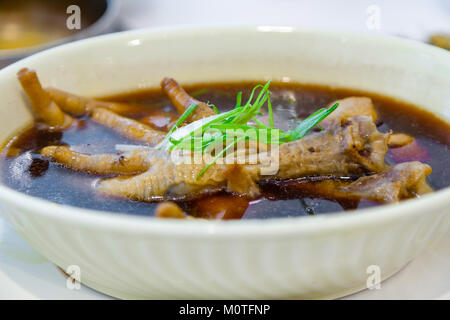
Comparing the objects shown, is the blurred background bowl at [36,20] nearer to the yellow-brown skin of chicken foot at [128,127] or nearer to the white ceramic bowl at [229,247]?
the yellow-brown skin of chicken foot at [128,127]

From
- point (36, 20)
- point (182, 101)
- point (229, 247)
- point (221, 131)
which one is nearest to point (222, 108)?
point (182, 101)

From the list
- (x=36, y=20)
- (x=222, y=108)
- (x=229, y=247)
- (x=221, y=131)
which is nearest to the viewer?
(x=229, y=247)

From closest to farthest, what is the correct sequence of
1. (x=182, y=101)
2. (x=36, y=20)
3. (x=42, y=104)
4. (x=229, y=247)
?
(x=229, y=247)
(x=42, y=104)
(x=182, y=101)
(x=36, y=20)

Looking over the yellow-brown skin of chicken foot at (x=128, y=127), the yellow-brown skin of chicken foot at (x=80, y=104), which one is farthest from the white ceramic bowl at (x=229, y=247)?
the yellow-brown skin of chicken foot at (x=80, y=104)

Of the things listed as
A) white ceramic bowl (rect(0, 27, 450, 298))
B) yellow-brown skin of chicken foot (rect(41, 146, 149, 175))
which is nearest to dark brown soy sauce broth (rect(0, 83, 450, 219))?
yellow-brown skin of chicken foot (rect(41, 146, 149, 175))

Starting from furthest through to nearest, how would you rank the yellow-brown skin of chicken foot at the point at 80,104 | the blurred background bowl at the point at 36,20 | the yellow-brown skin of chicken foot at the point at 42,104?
the blurred background bowl at the point at 36,20 → the yellow-brown skin of chicken foot at the point at 80,104 → the yellow-brown skin of chicken foot at the point at 42,104

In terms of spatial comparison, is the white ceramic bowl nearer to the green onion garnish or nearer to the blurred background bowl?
the green onion garnish

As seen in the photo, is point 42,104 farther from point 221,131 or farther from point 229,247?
point 229,247
